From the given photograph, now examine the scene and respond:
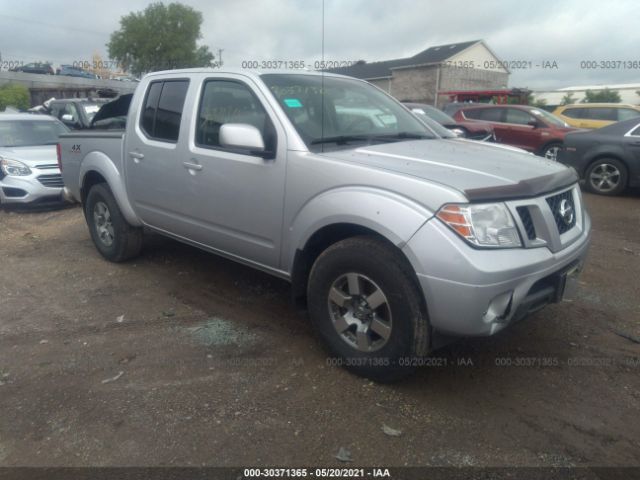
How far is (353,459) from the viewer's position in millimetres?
2484

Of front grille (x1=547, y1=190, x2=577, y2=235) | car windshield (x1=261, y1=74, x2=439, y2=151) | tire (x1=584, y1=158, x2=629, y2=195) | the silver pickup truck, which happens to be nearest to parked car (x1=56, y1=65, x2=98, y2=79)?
tire (x1=584, y1=158, x2=629, y2=195)

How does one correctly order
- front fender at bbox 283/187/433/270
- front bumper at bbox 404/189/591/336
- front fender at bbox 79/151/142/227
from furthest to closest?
1. front fender at bbox 79/151/142/227
2. front fender at bbox 283/187/433/270
3. front bumper at bbox 404/189/591/336

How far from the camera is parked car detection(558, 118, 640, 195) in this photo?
846 centimetres

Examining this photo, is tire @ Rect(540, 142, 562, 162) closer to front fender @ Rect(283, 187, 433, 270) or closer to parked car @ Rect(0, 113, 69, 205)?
front fender @ Rect(283, 187, 433, 270)

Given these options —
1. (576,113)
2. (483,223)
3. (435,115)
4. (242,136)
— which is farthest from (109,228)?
(576,113)

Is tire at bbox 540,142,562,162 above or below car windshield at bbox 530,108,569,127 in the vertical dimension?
below

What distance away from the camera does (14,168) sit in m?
8.07

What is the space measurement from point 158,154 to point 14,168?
5.16 m

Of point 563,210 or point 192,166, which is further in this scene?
point 192,166

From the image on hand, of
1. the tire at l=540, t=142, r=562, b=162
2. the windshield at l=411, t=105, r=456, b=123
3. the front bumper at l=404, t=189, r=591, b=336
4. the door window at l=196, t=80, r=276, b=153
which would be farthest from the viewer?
the tire at l=540, t=142, r=562, b=162

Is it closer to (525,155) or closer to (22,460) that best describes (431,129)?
(525,155)

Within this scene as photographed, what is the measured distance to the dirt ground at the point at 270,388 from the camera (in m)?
2.55

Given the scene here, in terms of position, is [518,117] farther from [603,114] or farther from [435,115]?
[603,114]

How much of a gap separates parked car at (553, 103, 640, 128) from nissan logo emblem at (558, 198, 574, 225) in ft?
35.2
